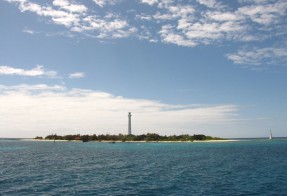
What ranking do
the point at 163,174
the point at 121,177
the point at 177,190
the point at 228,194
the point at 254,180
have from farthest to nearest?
1. the point at 163,174
2. the point at 121,177
3. the point at 254,180
4. the point at 177,190
5. the point at 228,194

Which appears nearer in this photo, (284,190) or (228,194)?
(228,194)

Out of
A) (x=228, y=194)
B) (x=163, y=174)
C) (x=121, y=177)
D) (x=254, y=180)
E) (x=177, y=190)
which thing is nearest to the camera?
(x=228, y=194)

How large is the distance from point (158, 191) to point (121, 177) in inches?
554

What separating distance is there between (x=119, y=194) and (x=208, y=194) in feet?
38.4

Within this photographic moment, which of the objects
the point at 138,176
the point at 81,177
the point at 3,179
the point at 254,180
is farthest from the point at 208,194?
the point at 3,179

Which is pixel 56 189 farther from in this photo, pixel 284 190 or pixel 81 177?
pixel 284 190

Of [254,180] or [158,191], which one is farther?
[254,180]

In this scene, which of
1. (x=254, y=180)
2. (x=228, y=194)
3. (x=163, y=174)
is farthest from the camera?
(x=163, y=174)

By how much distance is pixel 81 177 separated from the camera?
5556 cm

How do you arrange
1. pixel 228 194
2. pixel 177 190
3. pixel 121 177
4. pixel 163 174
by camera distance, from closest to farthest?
pixel 228 194
pixel 177 190
pixel 121 177
pixel 163 174

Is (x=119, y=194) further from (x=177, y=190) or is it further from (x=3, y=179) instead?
(x=3, y=179)

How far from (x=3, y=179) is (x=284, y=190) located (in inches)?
1782

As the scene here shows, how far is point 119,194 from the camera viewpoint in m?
Answer: 41.0

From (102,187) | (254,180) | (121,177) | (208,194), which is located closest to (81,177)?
(121,177)
